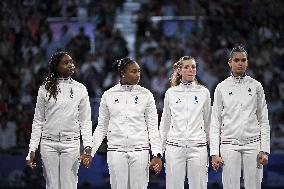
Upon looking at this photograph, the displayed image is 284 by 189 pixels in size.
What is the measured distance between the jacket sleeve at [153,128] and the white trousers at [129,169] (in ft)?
0.49

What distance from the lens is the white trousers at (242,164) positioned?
816cm

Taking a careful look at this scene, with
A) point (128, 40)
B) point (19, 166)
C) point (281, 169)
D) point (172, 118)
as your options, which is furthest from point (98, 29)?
point (172, 118)

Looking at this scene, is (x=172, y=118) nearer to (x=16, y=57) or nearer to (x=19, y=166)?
(x=19, y=166)

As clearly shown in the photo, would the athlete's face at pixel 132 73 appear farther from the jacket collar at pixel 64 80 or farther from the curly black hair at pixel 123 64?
the jacket collar at pixel 64 80

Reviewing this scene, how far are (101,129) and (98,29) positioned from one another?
7554 mm

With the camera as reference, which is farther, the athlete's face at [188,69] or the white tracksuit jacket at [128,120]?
the athlete's face at [188,69]

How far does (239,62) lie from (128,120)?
1.50 metres

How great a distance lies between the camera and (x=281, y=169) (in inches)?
463

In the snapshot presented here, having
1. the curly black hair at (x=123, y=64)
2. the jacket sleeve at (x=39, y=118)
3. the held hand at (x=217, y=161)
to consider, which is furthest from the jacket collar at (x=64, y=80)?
the held hand at (x=217, y=161)

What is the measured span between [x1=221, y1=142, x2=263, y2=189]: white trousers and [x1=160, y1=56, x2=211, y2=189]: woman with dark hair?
258 mm

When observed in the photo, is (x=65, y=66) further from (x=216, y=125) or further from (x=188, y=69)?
(x=216, y=125)

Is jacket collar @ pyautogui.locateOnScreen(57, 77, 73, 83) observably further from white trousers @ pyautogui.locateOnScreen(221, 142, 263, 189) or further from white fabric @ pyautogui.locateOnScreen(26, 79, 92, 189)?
white trousers @ pyautogui.locateOnScreen(221, 142, 263, 189)

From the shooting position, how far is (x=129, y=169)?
26.3ft

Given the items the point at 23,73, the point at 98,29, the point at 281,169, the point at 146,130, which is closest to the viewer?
the point at 146,130
